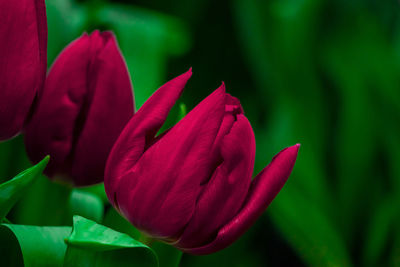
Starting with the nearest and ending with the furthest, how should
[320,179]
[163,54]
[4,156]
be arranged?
1. [4,156]
2. [163,54]
3. [320,179]

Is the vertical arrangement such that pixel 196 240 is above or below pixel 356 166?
above

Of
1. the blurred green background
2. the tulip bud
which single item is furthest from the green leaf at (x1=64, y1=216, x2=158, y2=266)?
the blurred green background

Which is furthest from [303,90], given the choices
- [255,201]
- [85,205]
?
[255,201]

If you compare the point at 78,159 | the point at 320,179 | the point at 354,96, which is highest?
the point at 78,159

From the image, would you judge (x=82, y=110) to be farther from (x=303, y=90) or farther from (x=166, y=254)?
(x=303, y=90)

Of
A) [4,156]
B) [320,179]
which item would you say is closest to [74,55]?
[4,156]

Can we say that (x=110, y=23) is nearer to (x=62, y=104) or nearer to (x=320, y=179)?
(x=320, y=179)
